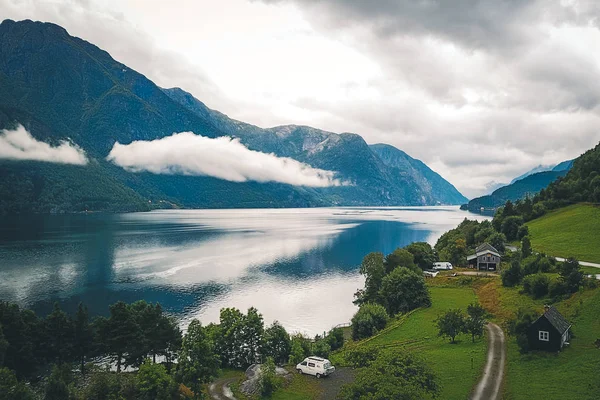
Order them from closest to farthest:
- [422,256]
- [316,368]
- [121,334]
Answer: [316,368] < [121,334] < [422,256]

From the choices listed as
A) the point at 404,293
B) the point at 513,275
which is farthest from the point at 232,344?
the point at 513,275

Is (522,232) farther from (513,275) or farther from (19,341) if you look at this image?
(19,341)

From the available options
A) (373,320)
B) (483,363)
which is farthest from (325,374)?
(373,320)

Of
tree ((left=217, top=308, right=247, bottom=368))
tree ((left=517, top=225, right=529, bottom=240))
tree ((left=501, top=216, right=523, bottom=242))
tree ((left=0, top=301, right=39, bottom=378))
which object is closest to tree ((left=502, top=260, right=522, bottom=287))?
tree ((left=217, top=308, right=247, bottom=368))

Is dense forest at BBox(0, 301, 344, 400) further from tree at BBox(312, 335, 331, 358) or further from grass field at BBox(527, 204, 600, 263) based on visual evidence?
grass field at BBox(527, 204, 600, 263)

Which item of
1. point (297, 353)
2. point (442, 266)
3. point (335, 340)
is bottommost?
point (335, 340)

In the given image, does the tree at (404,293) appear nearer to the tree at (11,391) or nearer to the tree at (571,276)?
the tree at (571,276)
